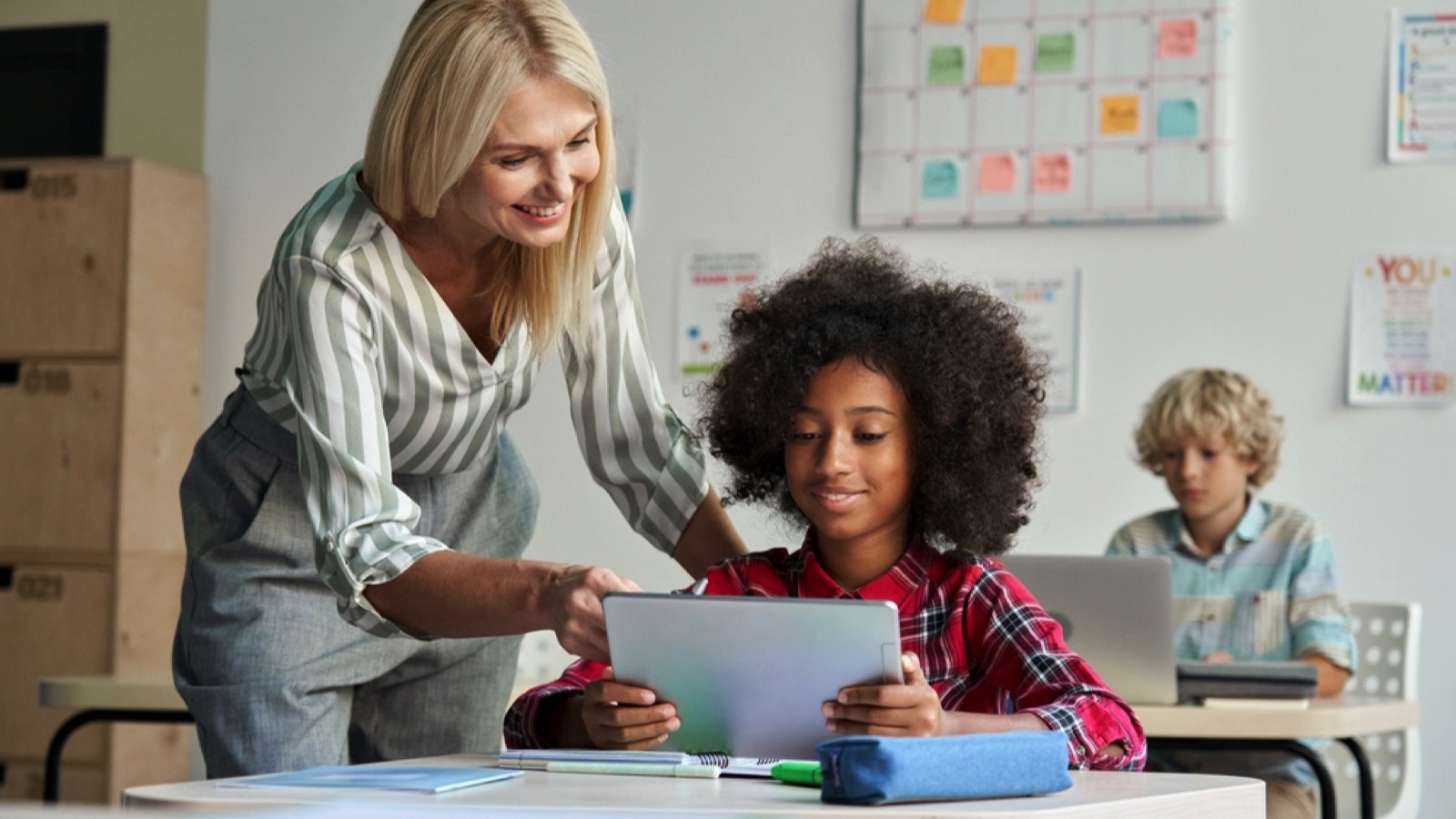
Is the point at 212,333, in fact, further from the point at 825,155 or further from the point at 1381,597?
the point at 1381,597

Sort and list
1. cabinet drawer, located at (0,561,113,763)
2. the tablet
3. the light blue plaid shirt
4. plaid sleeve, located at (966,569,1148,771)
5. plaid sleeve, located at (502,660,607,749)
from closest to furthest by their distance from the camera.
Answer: the tablet
plaid sleeve, located at (966,569,1148,771)
plaid sleeve, located at (502,660,607,749)
the light blue plaid shirt
cabinet drawer, located at (0,561,113,763)

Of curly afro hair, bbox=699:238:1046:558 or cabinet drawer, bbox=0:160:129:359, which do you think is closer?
curly afro hair, bbox=699:238:1046:558

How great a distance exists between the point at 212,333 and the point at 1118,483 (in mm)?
2295

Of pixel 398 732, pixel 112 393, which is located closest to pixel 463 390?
pixel 398 732

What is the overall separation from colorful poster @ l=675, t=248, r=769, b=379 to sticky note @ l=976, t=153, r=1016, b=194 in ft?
1.74

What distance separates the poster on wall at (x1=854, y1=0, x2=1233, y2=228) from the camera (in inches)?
145

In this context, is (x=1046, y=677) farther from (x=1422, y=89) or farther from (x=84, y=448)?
(x=84, y=448)

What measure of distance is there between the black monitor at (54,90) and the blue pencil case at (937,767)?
13.8 feet

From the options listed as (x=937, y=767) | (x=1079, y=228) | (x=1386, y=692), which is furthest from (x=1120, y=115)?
(x=937, y=767)

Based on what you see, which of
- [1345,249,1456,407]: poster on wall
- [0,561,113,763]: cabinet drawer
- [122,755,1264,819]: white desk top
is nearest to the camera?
[122,755,1264,819]: white desk top

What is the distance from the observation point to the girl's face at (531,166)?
1.55 metres

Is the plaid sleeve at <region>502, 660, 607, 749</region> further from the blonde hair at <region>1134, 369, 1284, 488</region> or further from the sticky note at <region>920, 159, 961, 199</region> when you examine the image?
the sticky note at <region>920, 159, 961, 199</region>

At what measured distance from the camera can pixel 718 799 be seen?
1.08 m

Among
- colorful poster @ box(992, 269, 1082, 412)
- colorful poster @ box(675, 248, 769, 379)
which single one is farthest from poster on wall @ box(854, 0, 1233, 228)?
colorful poster @ box(675, 248, 769, 379)
